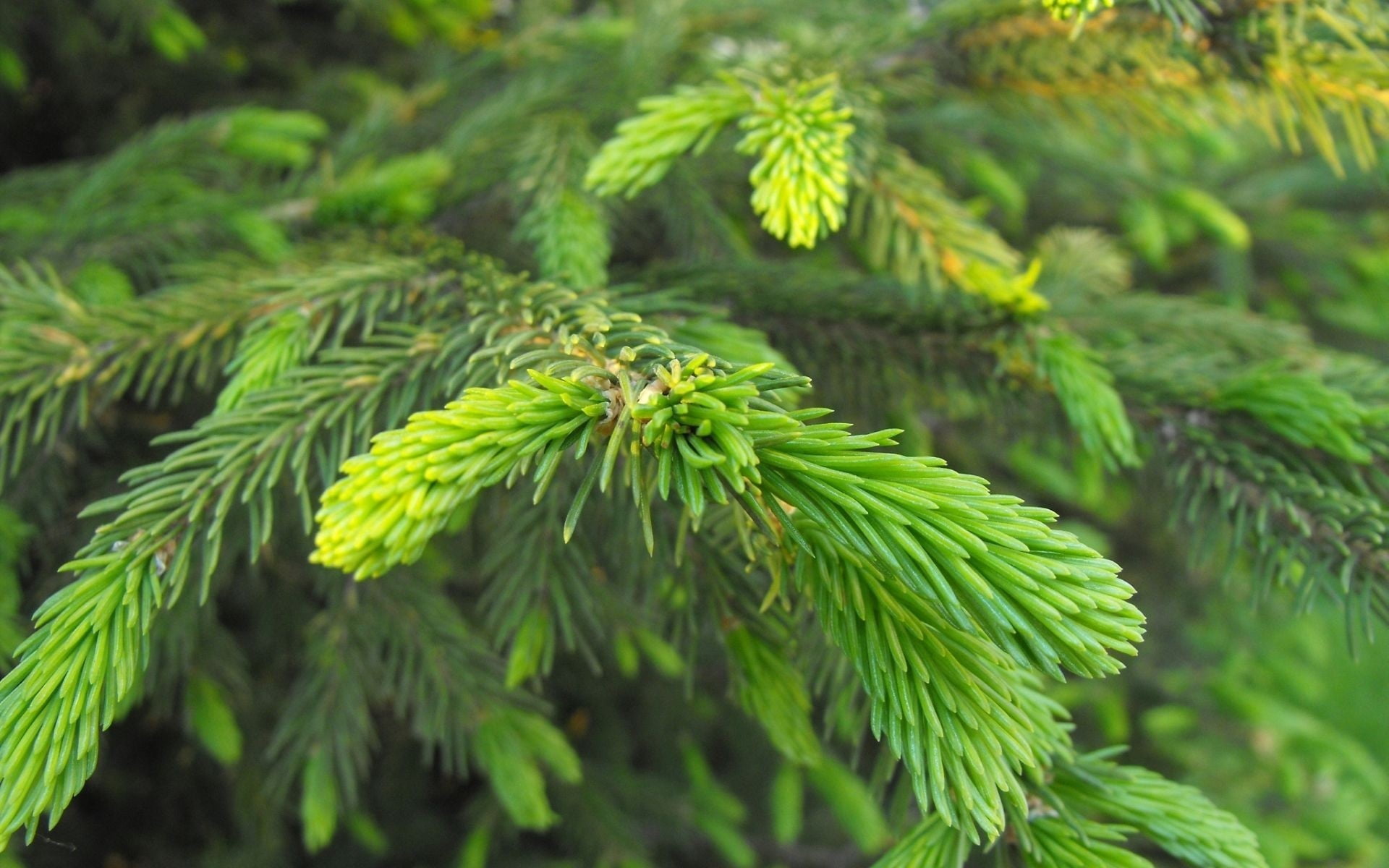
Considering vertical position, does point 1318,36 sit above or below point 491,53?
above

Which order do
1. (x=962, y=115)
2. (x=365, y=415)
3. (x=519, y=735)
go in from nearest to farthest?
1. (x=365, y=415)
2. (x=519, y=735)
3. (x=962, y=115)

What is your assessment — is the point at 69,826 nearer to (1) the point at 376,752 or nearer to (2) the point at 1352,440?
(1) the point at 376,752

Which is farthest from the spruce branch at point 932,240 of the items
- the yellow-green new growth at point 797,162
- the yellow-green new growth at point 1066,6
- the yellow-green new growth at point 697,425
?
the yellow-green new growth at point 697,425

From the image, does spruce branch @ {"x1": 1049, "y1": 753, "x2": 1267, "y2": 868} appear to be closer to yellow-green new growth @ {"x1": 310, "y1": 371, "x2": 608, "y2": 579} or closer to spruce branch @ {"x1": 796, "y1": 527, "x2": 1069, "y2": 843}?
spruce branch @ {"x1": 796, "y1": 527, "x2": 1069, "y2": 843}

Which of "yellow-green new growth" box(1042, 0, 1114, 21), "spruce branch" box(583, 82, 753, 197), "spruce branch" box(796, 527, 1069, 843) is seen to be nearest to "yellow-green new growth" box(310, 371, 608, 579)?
"spruce branch" box(796, 527, 1069, 843)

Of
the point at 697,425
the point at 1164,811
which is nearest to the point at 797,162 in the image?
the point at 697,425

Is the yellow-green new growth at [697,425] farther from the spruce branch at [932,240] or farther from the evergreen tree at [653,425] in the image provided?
the spruce branch at [932,240]

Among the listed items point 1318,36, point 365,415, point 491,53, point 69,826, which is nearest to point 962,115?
point 1318,36

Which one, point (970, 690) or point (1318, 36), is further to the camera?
point (1318, 36)
